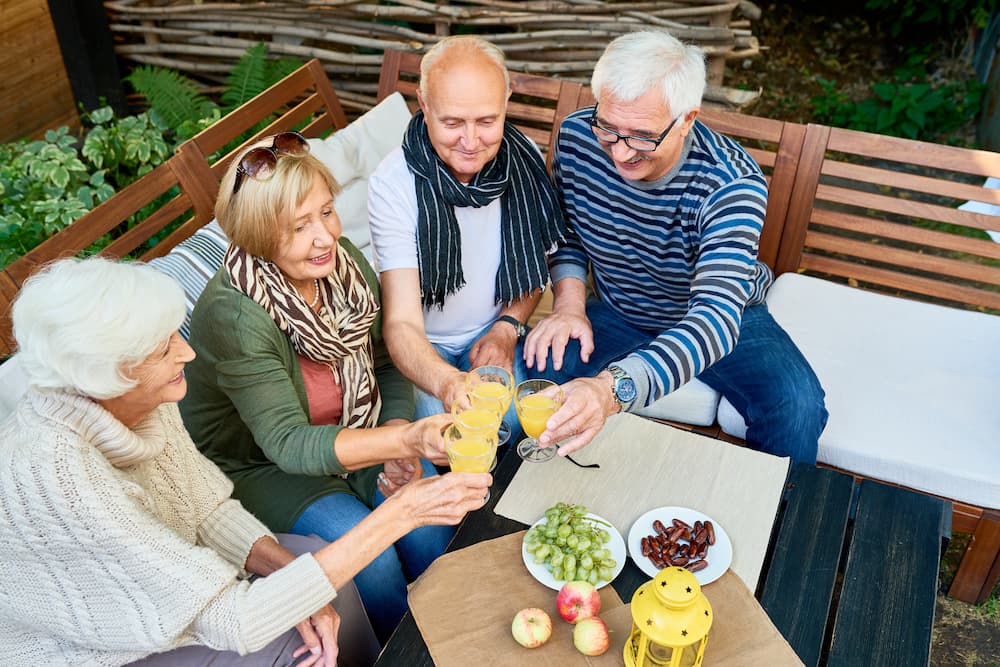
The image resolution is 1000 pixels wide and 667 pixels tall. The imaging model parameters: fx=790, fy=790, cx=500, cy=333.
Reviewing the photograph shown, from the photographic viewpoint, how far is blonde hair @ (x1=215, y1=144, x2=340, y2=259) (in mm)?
2008

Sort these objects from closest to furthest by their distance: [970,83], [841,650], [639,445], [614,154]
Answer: [841,650], [639,445], [614,154], [970,83]

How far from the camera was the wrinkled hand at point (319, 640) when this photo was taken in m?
1.82

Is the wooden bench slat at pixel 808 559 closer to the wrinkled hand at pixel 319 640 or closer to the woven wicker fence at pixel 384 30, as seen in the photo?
the wrinkled hand at pixel 319 640

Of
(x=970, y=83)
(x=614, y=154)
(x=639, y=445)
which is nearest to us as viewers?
(x=639, y=445)

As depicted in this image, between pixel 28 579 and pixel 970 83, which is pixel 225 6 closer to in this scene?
pixel 28 579

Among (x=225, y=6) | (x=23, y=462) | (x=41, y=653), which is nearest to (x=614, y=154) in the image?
(x=23, y=462)

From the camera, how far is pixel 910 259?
311cm

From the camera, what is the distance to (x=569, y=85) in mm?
3361

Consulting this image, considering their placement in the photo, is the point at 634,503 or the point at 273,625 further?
the point at 634,503

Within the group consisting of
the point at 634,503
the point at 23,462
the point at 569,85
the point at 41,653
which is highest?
the point at 569,85

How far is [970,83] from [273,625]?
6.09 meters

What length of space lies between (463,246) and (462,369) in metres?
0.43

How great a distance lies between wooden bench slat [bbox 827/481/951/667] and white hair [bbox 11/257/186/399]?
1565 mm

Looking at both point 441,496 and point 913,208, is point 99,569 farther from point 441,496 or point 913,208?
point 913,208
